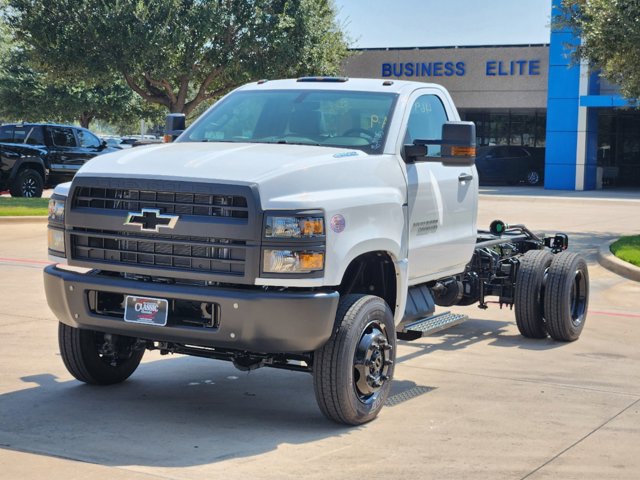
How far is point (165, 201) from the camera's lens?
6160mm

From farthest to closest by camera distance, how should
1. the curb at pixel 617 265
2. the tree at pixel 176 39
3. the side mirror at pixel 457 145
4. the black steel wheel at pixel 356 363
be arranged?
the tree at pixel 176 39, the curb at pixel 617 265, the side mirror at pixel 457 145, the black steel wheel at pixel 356 363

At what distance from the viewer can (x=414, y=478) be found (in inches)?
217

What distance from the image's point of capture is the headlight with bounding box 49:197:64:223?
6597 mm

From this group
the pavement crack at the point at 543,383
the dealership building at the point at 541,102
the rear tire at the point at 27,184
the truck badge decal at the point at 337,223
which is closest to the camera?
the truck badge decal at the point at 337,223

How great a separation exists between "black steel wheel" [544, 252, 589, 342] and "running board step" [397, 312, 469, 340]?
1628 millimetres

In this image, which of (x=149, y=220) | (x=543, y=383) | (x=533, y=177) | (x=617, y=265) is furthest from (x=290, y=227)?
(x=533, y=177)

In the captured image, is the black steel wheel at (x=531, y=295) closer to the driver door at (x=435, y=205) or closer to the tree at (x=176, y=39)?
the driver door at (x=435, y=205)

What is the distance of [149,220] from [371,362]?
1.59 m

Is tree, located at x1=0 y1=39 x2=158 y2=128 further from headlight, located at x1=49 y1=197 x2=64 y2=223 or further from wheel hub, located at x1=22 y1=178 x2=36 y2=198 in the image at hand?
headlight, located at x1=49 y1=197 x2=64 y2=223

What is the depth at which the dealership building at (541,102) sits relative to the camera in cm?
3975

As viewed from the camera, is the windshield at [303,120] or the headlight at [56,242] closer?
the headlight at [56,242]

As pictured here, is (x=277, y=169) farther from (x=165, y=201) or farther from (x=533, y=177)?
(x=533, y=177)

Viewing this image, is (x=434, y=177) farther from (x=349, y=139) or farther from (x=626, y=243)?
(x=626, y=243)

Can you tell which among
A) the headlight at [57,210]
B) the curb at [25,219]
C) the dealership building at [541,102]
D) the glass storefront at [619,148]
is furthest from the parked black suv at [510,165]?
the headlight at [57,210]
